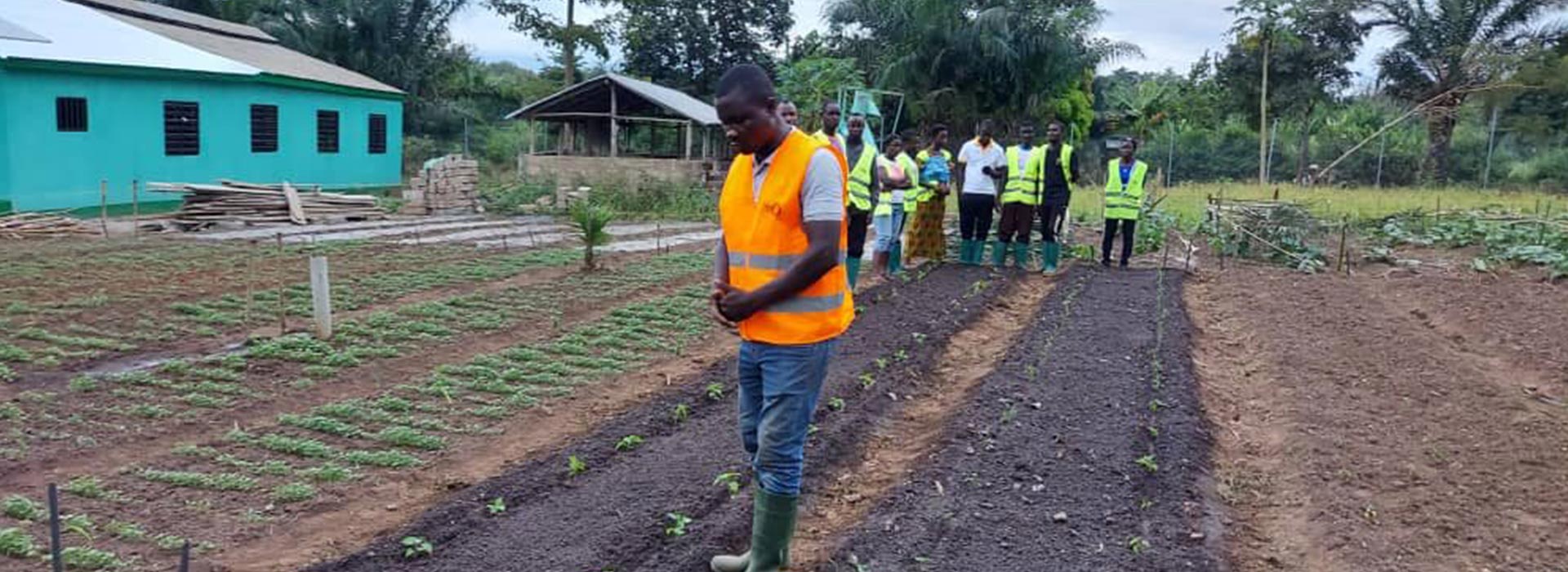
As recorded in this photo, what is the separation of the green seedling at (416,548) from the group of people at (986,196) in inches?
249

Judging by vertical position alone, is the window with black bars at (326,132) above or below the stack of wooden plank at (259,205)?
above

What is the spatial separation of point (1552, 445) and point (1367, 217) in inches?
521

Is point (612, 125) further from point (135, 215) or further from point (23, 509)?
point (23, 509)

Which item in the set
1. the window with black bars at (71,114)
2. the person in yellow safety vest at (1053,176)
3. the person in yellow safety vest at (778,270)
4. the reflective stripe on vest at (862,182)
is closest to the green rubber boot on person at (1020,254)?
the person in yellow safety vest at (1053,176)

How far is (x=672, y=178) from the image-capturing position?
24031 mm

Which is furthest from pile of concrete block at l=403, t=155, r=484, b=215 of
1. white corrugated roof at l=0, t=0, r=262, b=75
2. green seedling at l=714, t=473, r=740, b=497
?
green seedling at l=714, t=473, r=740, b=497

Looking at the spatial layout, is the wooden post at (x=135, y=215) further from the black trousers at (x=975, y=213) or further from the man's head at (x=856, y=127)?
the black trousers at (x=975, y=213)

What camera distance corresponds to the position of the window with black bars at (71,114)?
17234mm

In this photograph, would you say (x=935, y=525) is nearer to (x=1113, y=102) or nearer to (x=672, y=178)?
(x=672, y=178)

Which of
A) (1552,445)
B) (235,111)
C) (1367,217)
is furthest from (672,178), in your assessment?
(1552,445)

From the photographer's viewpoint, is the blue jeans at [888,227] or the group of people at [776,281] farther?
the blue jeans at [888,227]

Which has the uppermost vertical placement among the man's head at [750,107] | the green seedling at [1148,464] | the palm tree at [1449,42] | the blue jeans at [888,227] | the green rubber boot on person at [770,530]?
the palm tree at [1449,42]

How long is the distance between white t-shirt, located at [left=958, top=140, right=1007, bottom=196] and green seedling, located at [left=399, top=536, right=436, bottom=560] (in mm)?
8241

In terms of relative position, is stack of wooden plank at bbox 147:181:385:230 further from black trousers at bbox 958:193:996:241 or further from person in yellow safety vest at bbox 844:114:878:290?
person in yellow safety vest at bbox 844:114:878:290
